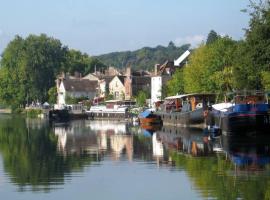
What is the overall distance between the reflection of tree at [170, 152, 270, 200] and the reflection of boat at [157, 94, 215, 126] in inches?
1380

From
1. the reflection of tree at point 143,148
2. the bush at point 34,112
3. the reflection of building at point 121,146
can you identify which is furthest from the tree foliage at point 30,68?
the reflection of tree at point 143,148

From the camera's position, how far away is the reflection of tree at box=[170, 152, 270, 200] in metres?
27.3

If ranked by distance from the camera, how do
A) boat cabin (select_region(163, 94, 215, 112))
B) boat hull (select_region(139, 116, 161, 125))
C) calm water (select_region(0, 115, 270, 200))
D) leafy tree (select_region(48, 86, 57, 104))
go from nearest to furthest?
1. calm water (select_region(0, 115, 270, 200))
2. boat cabin (select_region(163, 94, 215, 112))
3. boat hull (select_region(139, 116, 161, 125))
4. leafy tree (select_region(48, 86, 57, 104))

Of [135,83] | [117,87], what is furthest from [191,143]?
[117,87]

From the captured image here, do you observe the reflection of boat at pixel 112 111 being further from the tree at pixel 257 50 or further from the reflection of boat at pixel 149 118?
the tree at pixel 257 50

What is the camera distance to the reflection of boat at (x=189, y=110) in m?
75.8

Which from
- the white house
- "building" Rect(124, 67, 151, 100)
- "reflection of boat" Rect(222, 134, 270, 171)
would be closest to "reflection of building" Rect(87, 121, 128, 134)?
"reflection of boat" Rect(222, 134, 270, 171)

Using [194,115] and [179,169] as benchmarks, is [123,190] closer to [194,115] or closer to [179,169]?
[179,169]

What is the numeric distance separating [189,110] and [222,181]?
47352 millimetres

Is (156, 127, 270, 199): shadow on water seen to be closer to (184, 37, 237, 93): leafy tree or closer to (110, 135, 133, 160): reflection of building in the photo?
(110, 135, 133, 160): reflection of building

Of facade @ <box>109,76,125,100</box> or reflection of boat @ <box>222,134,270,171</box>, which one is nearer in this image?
reflection of boat @ <box>222,134,270,171</box>

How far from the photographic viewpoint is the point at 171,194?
28203 mm

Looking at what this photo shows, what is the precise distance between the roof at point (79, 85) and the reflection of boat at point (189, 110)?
94.4 m

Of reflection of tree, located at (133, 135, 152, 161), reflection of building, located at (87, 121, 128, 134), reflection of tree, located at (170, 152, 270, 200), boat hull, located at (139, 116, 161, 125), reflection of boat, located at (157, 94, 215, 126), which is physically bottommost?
reflection of tree, located at (170, 152, 270, 200)
